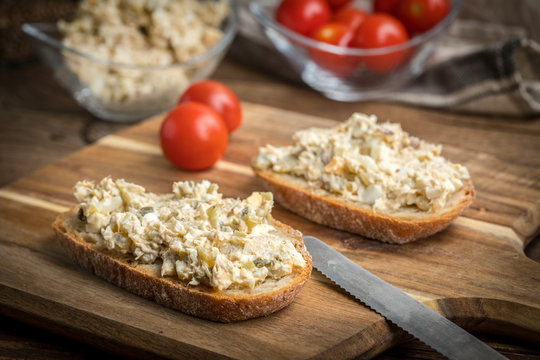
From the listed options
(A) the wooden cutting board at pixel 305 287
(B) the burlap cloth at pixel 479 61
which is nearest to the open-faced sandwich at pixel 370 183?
(A) the wooden cutting board at pixel 305 287

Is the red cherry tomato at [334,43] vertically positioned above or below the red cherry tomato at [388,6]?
below

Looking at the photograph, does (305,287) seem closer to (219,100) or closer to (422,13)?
(219,100)

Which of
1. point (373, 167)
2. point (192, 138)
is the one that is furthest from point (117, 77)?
point (373, 167)

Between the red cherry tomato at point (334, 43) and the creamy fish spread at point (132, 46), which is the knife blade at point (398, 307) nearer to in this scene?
the creamy fish spread at point (132, 46)

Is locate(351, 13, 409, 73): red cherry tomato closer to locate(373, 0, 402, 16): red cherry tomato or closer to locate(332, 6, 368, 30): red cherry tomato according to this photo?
locate(332, 6, 368, 30): red cherry tomato

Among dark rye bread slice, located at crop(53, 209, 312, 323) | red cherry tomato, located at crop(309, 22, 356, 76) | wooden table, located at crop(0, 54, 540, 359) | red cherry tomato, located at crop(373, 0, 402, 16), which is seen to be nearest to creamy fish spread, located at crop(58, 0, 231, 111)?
wooden table, located at crop(0, 54, 540, 359)

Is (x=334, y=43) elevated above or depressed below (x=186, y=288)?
above
